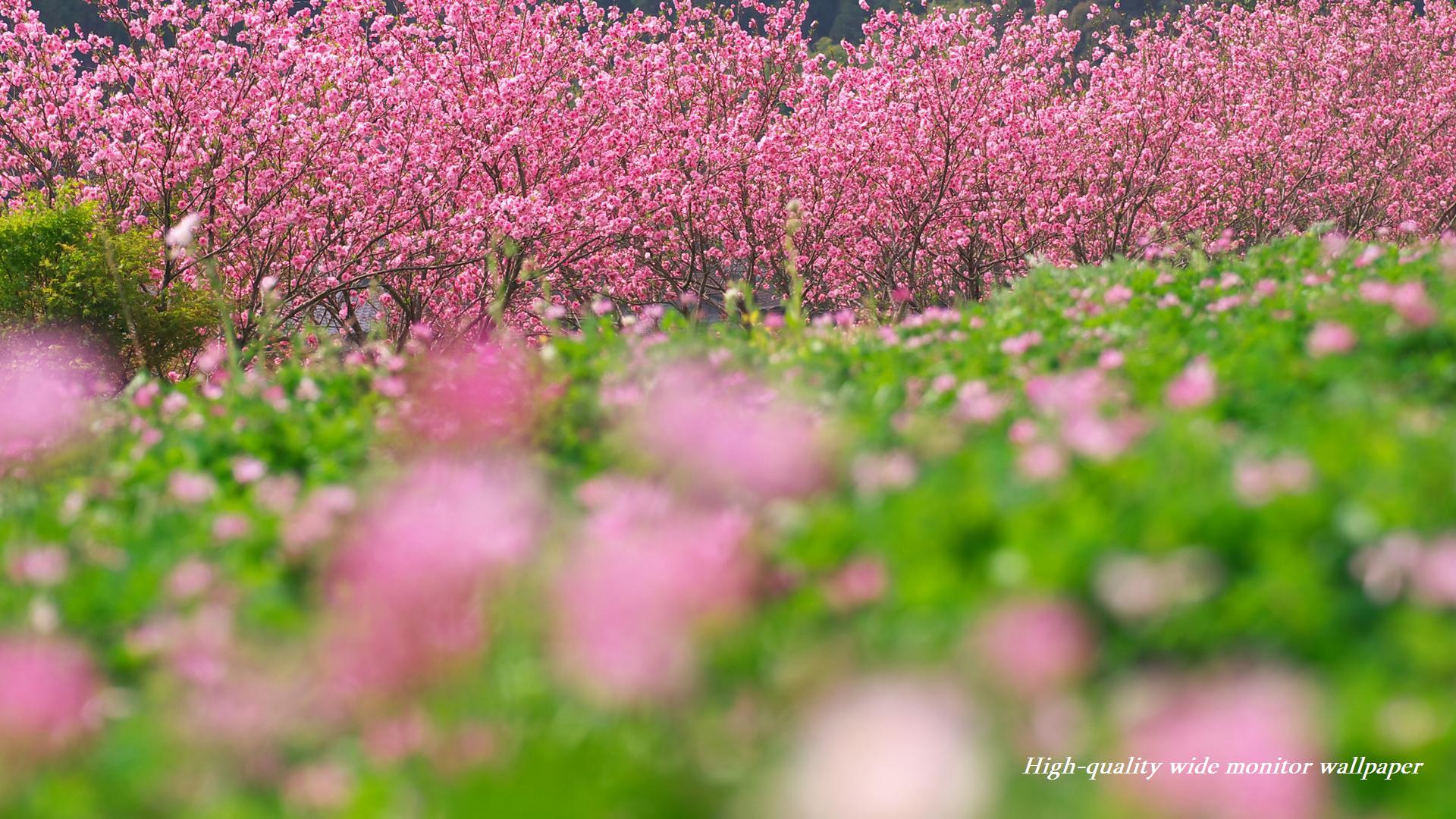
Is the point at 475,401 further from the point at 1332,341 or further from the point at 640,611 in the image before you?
the point at 1332,341

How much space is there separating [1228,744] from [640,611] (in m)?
0.72

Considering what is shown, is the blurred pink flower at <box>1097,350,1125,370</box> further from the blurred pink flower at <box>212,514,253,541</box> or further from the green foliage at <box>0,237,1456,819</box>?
the blurred pink flower at <box>212,514,253,541</box>

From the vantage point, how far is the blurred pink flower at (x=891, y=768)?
38.4 inches

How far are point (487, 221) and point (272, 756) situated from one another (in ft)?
34.6

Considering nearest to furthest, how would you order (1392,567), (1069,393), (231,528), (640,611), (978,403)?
(640,611)
(1392,567)
(231,528)
(1069,393)
(978,403)

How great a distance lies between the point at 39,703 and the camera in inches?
64.6

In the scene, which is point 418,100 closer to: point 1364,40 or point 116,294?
point 116,294

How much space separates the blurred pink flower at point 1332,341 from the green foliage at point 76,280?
962 centimetres

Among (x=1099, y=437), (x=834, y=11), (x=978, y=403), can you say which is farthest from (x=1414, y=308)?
(x=834, y=11)

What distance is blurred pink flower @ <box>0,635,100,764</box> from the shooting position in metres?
1.61

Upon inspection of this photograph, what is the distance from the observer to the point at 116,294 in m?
10.1

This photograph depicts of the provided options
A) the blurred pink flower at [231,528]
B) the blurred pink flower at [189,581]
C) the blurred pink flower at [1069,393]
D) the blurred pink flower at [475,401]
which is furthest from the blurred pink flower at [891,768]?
the blurred pink flower at [475,401]

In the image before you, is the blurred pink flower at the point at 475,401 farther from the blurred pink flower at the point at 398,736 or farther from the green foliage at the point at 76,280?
the green foliage at the point at 76,280

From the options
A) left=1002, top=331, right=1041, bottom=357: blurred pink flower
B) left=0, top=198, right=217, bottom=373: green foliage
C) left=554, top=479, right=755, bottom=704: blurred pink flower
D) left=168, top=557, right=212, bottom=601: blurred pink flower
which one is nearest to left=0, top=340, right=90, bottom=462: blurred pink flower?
left=168, top=557, right=212, bottom=601: blurred pink flower
